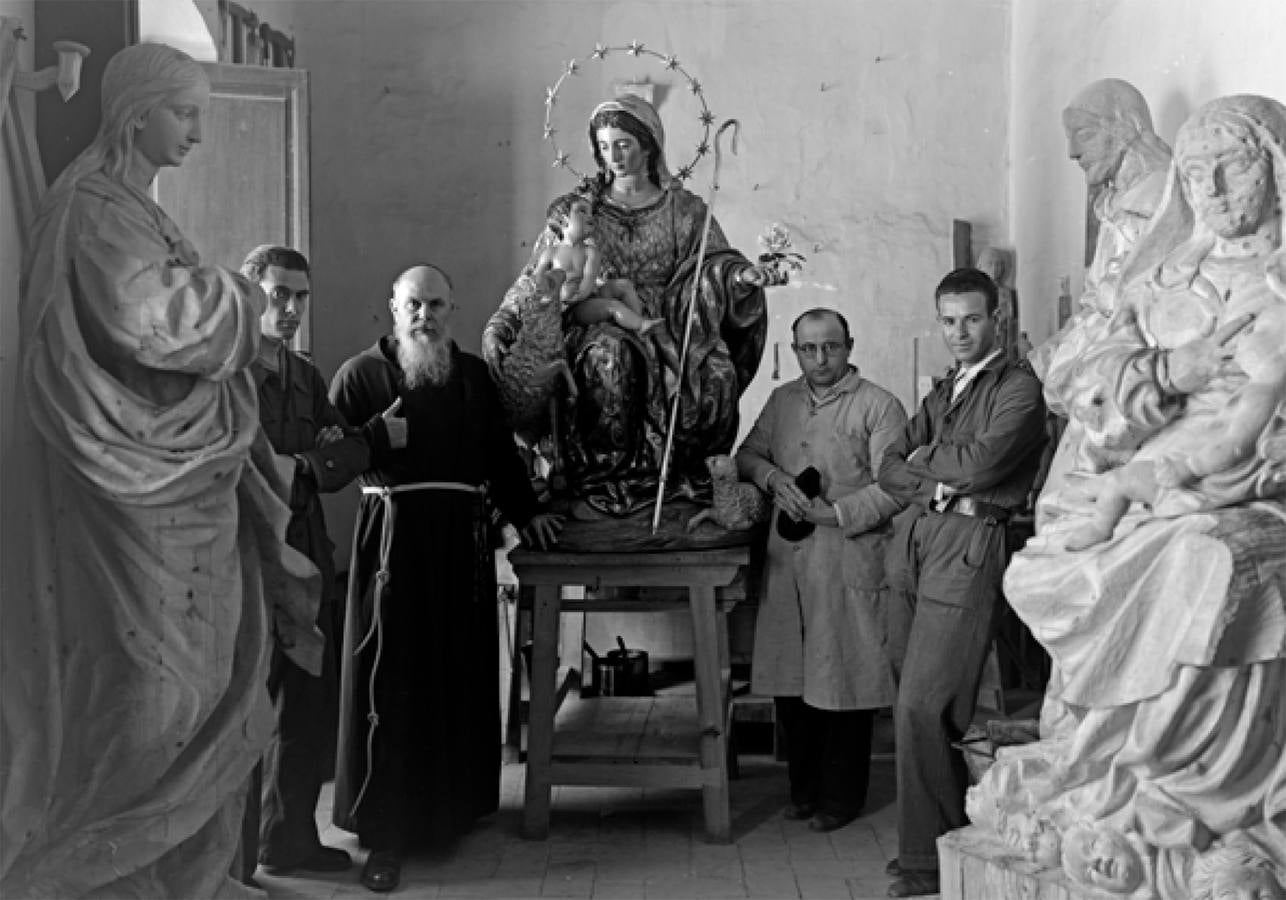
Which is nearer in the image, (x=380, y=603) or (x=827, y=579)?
(x=380, y=603)

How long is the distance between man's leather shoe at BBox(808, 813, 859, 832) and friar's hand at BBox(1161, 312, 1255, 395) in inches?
105

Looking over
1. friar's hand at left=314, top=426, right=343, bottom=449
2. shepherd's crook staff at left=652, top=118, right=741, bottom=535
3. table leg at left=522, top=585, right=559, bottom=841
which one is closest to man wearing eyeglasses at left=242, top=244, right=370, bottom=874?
friar's hand at left=314, top=426, right=343, bottom=449

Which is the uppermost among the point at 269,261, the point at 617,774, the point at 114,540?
the point at 269,261

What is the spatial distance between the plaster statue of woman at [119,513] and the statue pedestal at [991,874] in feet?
5.97

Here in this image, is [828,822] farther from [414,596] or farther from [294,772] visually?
[294,772]

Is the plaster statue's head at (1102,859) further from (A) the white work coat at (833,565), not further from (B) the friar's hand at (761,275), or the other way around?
(B) the friar's hand at (761,275)

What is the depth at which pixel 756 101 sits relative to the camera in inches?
342

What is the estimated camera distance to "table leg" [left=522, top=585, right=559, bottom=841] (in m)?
5.61

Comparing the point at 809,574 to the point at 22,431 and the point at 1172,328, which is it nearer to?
the point at 1172,328

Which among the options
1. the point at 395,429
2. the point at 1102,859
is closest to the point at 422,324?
the point at 395,429

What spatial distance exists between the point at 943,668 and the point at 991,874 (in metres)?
1.26

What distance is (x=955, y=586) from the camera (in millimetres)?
4852

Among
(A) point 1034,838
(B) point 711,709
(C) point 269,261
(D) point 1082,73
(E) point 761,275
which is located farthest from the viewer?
(D) point 1082,73

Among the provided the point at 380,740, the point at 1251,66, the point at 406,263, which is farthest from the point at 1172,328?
the point at 406,263
